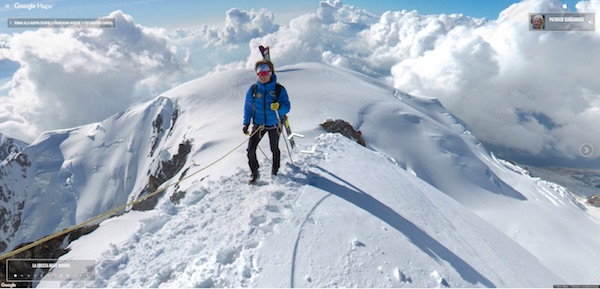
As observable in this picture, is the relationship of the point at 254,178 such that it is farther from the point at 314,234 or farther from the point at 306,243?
the point at 306,243

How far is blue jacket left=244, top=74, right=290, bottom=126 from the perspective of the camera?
302 inches

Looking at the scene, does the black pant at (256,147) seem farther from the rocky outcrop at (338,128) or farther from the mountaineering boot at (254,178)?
the rocky outcrop at (338,128)

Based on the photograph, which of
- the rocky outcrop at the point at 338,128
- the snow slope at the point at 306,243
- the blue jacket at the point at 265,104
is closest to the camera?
the snow slope at the point at 306,243

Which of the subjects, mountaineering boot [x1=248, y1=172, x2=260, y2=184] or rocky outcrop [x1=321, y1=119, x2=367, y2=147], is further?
rocky outcrop [x1=321, y1=119, x2=367, y2=147]

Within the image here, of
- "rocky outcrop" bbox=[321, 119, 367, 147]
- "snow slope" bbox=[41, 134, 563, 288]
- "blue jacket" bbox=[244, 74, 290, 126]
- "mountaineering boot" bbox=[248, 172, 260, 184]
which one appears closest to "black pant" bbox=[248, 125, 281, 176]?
"mountaineering boot" bbox=[248, 172, 260, 184]


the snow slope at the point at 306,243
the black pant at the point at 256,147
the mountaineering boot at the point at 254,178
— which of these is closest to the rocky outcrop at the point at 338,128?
the snow slope at the point at 306,243

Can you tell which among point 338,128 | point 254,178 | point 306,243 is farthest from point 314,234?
point 338,128

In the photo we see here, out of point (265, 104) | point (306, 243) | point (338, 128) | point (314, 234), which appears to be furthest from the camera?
point (338, 128)

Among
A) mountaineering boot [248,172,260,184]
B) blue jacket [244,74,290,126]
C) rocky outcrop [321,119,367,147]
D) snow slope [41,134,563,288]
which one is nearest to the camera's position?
snow slope [41,134,563,288]

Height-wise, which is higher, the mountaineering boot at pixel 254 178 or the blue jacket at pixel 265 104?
the blue jacket at pixel 265 104

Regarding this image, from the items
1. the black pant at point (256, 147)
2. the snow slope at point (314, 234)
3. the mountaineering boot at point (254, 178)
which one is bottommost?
the snow slope at point (314, 234)

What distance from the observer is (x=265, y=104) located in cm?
783

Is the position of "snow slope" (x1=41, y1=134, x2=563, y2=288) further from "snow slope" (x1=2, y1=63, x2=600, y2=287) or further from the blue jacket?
the blue jacket

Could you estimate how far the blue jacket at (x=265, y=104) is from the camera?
302 inches
